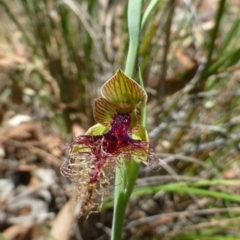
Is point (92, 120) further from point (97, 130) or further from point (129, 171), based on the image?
point (129, 171)

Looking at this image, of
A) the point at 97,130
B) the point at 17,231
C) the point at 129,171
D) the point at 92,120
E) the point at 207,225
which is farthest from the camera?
the point at 92,120

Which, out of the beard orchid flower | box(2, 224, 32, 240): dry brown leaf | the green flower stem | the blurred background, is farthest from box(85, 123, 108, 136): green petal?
box(2, 224, 32, 240): dry brown leaf

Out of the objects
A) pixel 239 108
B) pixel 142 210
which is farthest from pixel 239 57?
pixel 142 210

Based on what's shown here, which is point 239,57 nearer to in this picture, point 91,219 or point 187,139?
point 187,139

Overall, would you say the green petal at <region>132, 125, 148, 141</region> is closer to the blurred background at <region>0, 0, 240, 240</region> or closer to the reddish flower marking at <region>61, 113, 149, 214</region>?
the reddish flower marking at <region>61, 113, 149, 214</region>

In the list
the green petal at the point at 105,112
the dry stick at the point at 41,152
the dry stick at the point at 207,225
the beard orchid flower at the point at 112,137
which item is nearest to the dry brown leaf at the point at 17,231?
the dry stick at the point at 41,152

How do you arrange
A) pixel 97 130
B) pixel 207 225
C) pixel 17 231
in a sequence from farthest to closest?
1. pixel 17 231
2. pixel 207 225
3. pixel 97 130

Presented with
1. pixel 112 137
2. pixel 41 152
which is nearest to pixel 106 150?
pixel 112 137
